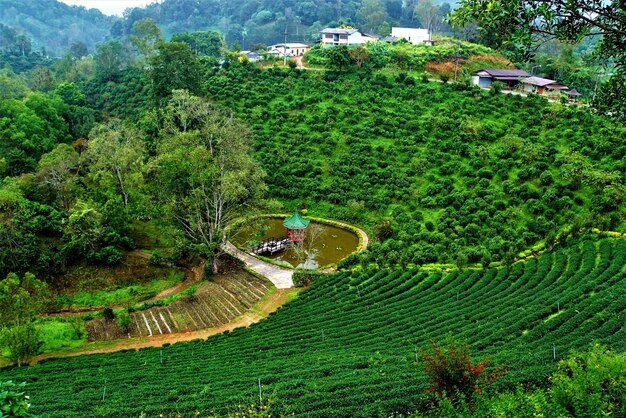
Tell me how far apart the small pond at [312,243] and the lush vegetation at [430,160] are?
2.43 metres

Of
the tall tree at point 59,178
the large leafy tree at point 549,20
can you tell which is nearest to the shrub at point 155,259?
the tall tree at point 59,178

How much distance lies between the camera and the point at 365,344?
23.1 m

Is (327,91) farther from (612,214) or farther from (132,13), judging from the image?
(132,13)

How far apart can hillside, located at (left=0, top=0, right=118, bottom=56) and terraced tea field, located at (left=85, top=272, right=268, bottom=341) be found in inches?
6290

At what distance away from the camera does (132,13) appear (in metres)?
155

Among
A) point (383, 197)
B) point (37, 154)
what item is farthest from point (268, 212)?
point (37, 154)

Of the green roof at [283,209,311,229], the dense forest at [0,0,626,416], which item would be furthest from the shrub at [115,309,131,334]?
the green roof at [283,209,311,229]

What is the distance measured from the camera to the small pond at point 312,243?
124 feet

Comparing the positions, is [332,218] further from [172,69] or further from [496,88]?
[496,88]

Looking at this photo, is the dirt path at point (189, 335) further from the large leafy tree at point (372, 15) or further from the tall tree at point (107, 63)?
the large leafy tree at point (372, 15)

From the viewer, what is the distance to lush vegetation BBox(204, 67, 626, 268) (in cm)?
3728

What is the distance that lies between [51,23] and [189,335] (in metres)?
182

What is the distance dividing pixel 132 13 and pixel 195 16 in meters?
19.6

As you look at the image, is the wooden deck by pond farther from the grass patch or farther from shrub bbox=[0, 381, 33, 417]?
shrub bbox=[0, 381, 33, 417]
